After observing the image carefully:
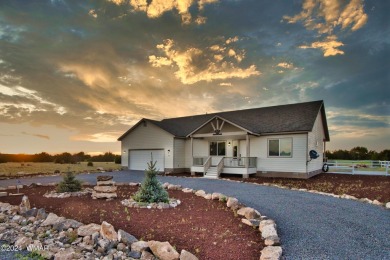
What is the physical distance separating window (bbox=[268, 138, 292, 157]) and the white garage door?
963cm

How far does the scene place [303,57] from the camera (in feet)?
51.2

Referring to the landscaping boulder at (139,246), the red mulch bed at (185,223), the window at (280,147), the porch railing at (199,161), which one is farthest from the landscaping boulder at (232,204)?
the porch railing at (199,161)

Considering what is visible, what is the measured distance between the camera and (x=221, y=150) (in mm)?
21516

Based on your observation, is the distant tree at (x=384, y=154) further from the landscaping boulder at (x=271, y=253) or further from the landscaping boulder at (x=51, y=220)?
the landscaping boulder at (x=51, y=220)

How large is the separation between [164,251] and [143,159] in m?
20.4

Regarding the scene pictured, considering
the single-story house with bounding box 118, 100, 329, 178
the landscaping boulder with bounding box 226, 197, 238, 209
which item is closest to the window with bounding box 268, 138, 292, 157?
the single-story house with bounding box 118, 100, 329, 178

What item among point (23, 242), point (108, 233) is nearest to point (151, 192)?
point (108, 233)

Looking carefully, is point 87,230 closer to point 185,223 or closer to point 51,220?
point 51,220

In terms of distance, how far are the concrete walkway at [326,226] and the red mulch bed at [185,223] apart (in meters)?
0.92

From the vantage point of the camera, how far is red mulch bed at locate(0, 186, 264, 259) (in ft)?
17.4

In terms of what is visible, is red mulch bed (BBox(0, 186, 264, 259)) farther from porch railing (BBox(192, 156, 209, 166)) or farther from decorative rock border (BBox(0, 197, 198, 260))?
porch railing (BBox(192, 156, 209, 166))

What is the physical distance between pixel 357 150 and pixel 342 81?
26.5m

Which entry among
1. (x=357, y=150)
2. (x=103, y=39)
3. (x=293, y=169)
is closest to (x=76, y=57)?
(x=103, y=39)

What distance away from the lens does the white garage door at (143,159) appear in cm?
2333
